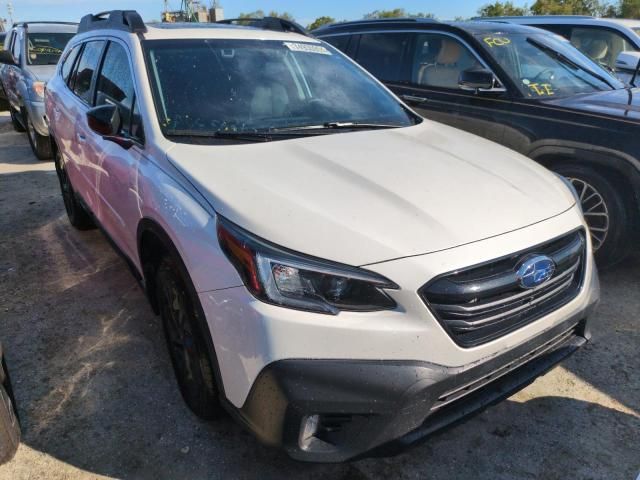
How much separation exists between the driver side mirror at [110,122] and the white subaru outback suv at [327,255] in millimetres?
10

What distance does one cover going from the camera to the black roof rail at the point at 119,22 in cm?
298

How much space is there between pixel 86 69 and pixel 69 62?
0.77 metres

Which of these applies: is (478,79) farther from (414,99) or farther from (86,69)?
(86,69)

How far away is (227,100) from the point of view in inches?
106

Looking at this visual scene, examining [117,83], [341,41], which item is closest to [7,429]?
[117,83]

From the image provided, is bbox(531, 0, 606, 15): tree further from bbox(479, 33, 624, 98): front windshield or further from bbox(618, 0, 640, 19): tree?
bbox(479, 33, 624, 98): front windshield

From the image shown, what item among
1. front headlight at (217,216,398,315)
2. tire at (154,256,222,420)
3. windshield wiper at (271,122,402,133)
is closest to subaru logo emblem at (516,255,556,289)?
front headlight at (217,216,398,315)

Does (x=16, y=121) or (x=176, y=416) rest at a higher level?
(x=176, y=416)

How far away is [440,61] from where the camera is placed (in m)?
4.68

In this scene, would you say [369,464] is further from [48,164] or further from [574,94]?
[48,164]

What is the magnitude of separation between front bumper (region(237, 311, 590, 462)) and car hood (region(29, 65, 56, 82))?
692 cm

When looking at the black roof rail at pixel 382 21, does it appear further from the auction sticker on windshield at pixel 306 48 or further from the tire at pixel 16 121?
the tire at pixel 16 121

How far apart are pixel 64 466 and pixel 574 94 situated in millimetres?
4215

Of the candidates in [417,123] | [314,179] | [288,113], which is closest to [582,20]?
[417,123]
